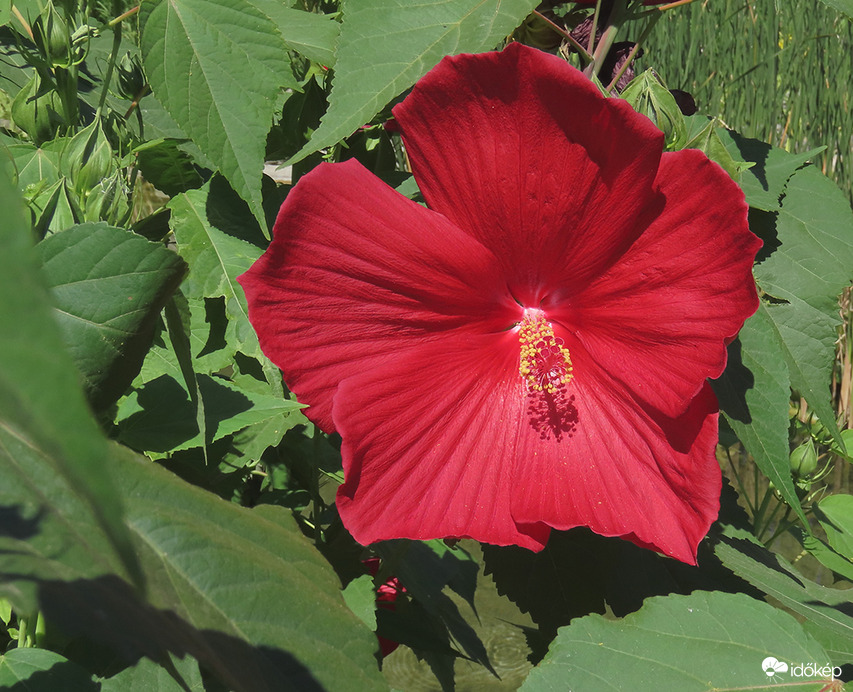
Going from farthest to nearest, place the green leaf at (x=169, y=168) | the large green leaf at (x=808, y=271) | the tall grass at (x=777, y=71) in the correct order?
the tall grass at (x=777, y=71)
the green leaf at (x=169, y=168)
the large green leaf at (x=808, y=271)

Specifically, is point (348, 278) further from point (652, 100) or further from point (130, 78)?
point (130, 78)

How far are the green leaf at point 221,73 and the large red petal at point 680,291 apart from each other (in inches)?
9.8

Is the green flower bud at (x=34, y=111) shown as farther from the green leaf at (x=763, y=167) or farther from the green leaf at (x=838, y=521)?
the green leaf at (x=838, y=521)

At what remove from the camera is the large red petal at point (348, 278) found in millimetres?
500

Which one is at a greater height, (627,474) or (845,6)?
(845,6)

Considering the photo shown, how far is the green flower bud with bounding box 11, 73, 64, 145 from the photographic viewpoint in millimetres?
669

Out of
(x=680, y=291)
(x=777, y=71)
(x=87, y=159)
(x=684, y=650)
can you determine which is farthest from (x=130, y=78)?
(x=777, y=71)

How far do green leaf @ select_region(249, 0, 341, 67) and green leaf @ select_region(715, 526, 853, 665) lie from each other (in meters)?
0.48

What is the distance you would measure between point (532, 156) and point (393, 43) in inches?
4.4

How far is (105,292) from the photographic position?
41 centimetres

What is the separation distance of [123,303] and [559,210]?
0.28m

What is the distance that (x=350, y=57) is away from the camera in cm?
51

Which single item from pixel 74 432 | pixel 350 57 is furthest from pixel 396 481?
pixel 74 432

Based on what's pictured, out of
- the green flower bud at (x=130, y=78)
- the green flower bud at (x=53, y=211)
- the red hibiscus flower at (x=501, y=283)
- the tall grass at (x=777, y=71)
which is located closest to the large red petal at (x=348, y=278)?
the red hibiscus flower at (x=501, y=283)
